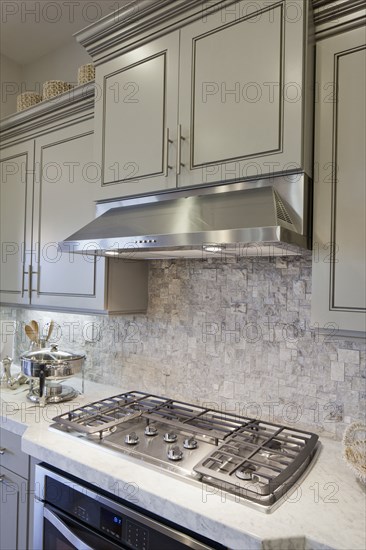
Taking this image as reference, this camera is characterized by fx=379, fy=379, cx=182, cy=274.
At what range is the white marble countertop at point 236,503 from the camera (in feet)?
2.84

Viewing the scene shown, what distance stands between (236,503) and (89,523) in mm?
506

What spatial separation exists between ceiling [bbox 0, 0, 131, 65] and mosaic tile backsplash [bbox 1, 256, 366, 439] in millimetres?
1492

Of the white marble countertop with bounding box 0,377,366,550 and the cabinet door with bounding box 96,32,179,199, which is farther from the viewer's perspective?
the cabinet door with bounding box 96,32,179,199

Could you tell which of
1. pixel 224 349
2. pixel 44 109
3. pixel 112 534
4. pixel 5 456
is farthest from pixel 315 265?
pixel 44 109

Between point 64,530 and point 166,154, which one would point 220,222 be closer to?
point 166,154

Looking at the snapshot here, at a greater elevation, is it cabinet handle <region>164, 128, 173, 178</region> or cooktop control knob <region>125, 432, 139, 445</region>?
cabinet handle <region>164, 128, 173, 178</region>

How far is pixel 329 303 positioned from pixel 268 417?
64 cm

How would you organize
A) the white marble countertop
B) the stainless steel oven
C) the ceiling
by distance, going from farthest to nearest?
the ceiling → the stainless steel oven → the white marble countertop

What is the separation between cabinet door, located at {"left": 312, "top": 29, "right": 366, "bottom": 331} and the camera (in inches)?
42.5

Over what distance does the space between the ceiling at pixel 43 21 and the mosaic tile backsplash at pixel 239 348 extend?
1492mm

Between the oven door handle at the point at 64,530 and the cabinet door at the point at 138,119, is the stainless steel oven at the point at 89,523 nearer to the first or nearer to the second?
the oven door handle at the point at 64,530

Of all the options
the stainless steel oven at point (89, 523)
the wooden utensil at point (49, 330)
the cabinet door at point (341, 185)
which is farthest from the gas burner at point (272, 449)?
the wooden utensil at point (49, 330)

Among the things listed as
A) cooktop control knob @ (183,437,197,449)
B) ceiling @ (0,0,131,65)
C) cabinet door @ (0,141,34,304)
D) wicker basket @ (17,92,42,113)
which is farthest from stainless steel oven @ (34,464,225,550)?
ceiling @ (0,0,131,65)

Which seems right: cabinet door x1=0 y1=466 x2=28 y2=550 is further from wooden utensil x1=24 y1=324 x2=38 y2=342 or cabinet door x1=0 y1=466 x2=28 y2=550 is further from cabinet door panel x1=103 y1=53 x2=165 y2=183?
cabinet door panel x1=103 y1=53 x2=165 y2=183
